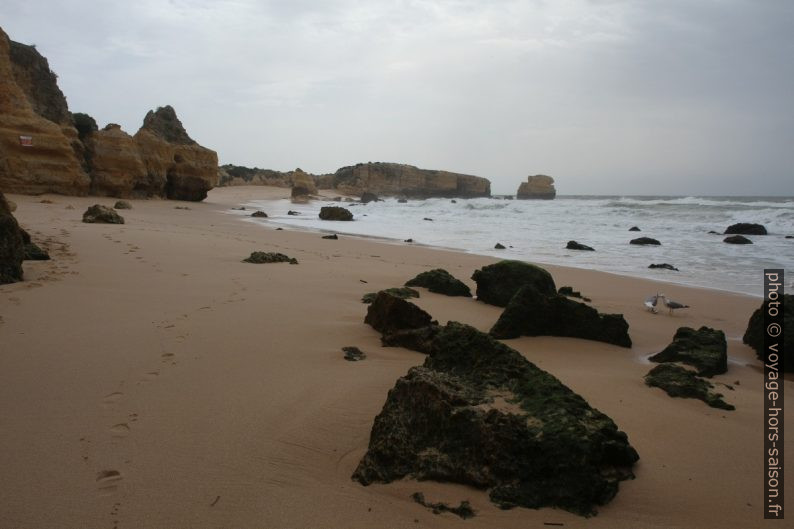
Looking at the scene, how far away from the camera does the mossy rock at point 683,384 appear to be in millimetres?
3232

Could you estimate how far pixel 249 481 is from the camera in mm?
2098

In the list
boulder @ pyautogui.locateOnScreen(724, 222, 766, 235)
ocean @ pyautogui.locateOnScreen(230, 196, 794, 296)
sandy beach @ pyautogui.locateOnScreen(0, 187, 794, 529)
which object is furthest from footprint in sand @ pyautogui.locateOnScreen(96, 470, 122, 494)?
boulder @ pyautogui.locateOnScreen(724, 222, 766, 235)

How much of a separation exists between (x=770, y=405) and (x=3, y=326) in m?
5.23

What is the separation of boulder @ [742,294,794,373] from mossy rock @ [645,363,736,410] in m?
1.08

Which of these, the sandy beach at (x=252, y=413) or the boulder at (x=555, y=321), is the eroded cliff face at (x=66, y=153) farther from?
the boulder at (x=555, y=321)

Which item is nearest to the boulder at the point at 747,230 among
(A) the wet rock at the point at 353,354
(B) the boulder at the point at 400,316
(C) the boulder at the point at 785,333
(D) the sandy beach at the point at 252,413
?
(D) the sandy beach at the point at 252,413

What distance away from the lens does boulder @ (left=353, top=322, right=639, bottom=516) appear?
6.67ft

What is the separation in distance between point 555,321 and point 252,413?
10.0 feet

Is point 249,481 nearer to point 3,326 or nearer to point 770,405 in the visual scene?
point 3,326

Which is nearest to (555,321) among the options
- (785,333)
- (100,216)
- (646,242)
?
(785,333)

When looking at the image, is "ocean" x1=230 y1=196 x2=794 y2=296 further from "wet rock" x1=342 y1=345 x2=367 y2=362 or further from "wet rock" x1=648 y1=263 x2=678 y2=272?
"wet rock" x1=342 y1=345 x2=367 y2=362

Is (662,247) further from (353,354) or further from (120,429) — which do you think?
(120,429)

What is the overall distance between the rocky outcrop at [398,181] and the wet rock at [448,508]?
7424 cm

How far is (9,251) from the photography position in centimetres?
512
